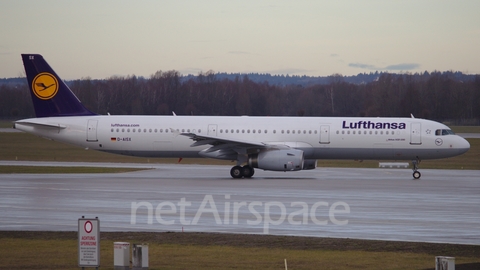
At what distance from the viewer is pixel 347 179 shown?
34281 millimetres

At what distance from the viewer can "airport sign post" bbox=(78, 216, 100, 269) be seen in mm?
11336

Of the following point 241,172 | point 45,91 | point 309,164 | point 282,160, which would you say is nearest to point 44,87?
point 45,91

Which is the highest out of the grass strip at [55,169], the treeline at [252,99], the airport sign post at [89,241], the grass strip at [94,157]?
the treeline at [252,99]

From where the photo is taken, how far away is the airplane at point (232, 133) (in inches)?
1385

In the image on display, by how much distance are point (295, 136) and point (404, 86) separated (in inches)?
3651

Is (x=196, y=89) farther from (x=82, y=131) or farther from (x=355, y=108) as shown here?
(x=82, y=131)

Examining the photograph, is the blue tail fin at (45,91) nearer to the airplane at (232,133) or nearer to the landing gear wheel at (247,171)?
the airplane at (232,133)

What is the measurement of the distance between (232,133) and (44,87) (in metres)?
9.67

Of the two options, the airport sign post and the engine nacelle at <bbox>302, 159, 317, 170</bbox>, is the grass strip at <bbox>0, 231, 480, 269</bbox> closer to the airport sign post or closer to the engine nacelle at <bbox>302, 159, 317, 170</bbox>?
the airport sign post

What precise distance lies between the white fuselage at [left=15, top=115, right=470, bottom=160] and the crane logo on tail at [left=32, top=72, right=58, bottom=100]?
120 cm

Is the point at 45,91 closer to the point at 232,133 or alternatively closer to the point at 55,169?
the point at 55,169

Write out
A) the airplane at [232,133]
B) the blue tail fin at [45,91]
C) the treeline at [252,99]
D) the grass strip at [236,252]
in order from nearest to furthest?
the grass strip at [236,252] → the airplane at [232,133] → the blue tail fin at [45,91] → the treeline at [252,99]

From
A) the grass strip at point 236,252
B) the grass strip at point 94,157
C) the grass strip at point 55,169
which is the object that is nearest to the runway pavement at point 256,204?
the grass strip at point 236,252

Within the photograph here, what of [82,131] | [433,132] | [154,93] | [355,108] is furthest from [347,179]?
[355,108]
